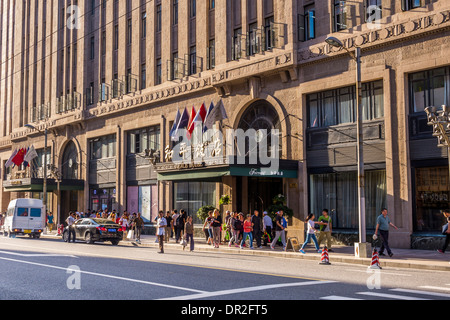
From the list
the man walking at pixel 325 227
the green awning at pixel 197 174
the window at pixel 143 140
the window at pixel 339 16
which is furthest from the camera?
the window at pixel 143 140

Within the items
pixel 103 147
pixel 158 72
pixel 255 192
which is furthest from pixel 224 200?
pixel 103 147

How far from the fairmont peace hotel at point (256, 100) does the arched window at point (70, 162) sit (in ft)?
0.58

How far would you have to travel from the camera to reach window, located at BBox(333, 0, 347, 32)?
82.0ft

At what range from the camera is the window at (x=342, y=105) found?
23766mm

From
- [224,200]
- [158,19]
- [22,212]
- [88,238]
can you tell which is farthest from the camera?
[158,19]

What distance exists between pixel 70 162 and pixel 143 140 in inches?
464

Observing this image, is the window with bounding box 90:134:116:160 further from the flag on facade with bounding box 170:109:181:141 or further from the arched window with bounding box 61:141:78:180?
the flag on facade with bounding box 170:109:181:141

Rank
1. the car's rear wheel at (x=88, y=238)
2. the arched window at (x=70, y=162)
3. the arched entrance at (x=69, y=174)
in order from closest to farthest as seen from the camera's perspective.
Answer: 1. the car's rear wheel at (x=88, y=238)
2. the arched window at (x=70, y=162)
3. the arched entrance at (x=69, y=174)

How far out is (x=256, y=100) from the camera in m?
29.2

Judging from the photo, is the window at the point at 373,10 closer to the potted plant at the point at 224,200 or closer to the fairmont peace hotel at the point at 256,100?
the fairmont peace hotel at the point at 256,100

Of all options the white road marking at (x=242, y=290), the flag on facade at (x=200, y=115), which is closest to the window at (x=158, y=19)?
the flag on facade at (x=200, y=115)

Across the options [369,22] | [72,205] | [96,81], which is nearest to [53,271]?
[369,22]

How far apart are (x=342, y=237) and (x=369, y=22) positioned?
→ 999 cm

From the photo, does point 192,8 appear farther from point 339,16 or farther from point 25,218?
point 25,218
